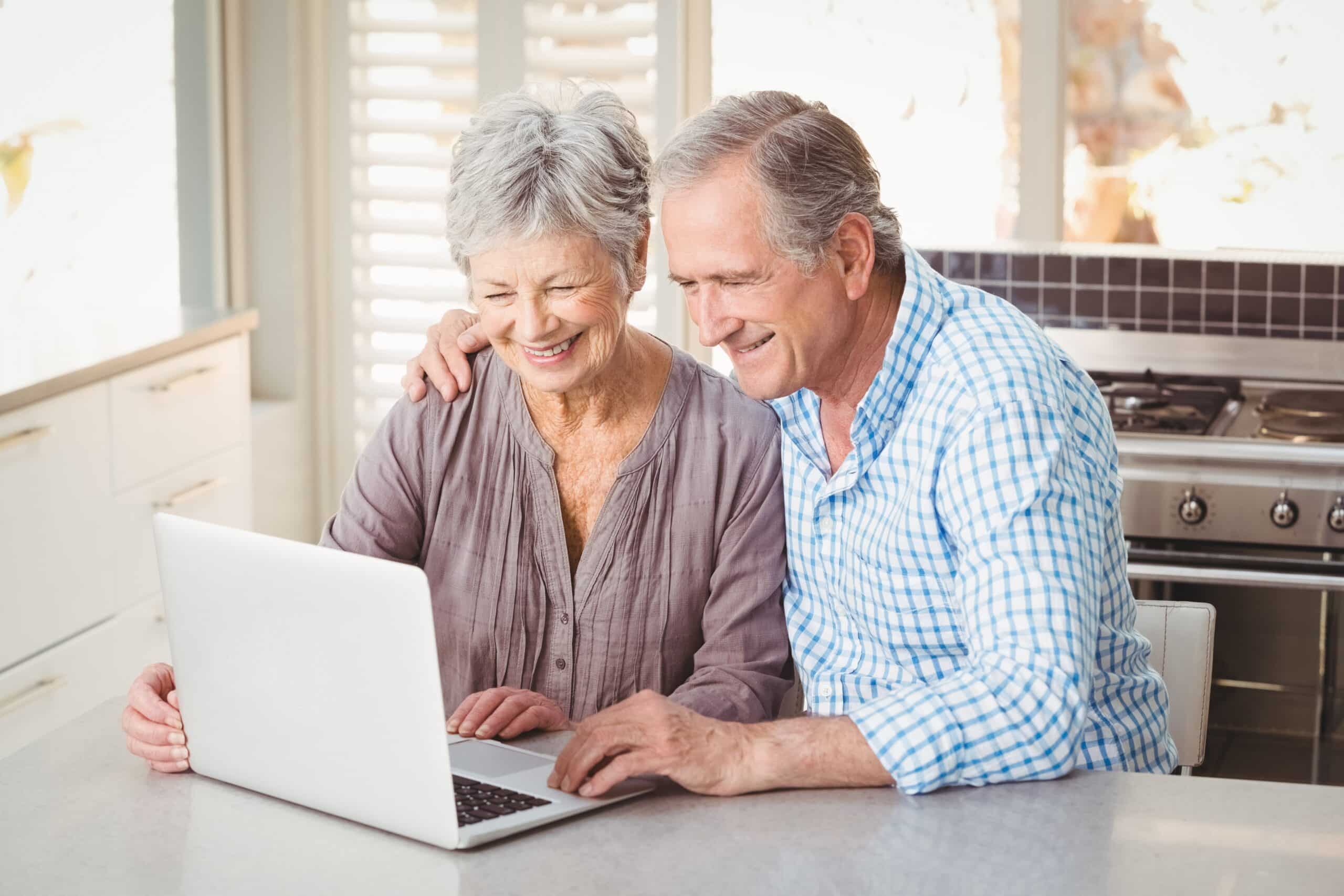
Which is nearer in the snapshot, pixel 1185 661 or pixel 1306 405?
pixel 1185 661

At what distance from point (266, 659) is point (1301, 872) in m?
0.89

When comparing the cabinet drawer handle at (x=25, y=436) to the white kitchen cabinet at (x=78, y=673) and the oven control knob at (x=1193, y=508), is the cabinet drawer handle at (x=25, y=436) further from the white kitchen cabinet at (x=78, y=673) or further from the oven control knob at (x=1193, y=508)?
the oven control knob at (x=1193, y=508)

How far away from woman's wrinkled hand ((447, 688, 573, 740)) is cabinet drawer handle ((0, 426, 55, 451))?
4.57ft

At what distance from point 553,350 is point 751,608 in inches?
14.8

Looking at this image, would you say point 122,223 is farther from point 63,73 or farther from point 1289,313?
point 1289,313

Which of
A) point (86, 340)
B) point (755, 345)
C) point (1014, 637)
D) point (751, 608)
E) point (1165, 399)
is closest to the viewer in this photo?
point (1014, 637)

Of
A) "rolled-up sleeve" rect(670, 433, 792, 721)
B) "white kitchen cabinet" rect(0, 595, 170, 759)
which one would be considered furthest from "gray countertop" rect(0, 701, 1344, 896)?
"white kitchen cabinet" rect(0, 595, 170, 759)

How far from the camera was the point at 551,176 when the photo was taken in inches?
67.6

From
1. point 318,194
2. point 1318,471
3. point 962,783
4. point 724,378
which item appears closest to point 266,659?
point 962,783

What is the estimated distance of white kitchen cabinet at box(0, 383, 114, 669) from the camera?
269cm

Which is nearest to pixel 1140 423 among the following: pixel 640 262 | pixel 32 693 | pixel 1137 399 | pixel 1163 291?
pixel 1137 399

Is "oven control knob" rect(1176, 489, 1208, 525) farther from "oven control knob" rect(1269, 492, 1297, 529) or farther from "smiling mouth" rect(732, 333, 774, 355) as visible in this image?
"smiling mouth" rect(732, 333, 774, 355)

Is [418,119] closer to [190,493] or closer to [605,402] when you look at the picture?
[190,493]

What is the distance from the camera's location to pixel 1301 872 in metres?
1.26
